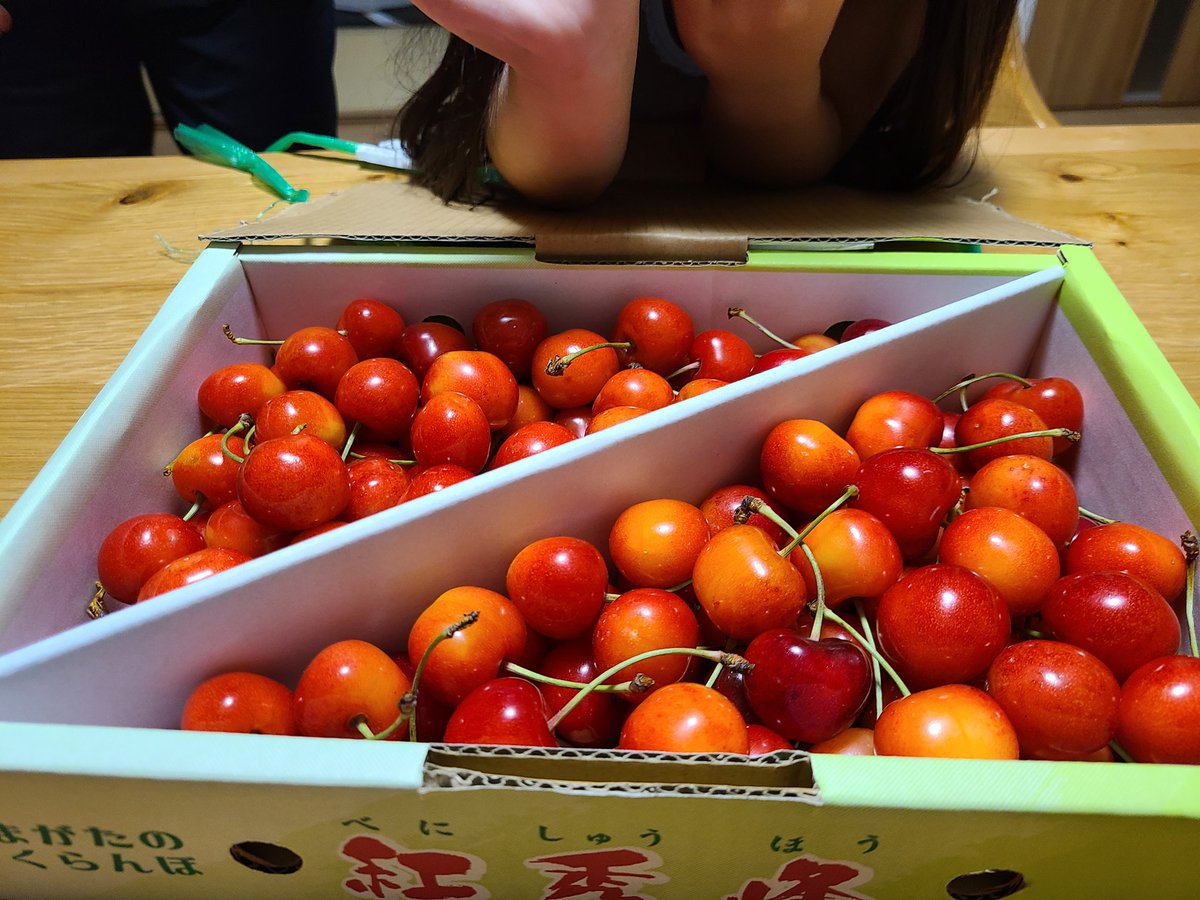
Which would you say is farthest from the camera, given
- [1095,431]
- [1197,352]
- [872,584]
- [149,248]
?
[149,248]

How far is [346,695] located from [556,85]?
49 centimetres

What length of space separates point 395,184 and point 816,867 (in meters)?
0.77

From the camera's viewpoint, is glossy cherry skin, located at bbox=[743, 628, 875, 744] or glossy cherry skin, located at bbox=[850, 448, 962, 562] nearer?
glossy cherry skin, located at bbox=[743, 628, 875, 744]

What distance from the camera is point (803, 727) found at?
0.43 meters

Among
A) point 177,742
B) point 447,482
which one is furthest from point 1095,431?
point 177,742

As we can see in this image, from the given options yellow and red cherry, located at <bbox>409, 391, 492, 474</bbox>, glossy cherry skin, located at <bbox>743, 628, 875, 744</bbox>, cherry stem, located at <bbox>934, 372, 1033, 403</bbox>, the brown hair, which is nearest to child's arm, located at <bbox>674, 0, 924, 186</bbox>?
the brown hair

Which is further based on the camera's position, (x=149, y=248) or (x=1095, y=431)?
(x=149, y=248)

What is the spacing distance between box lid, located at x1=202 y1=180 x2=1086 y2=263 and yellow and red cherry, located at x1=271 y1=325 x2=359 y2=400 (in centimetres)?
10

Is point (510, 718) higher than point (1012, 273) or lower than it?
lower

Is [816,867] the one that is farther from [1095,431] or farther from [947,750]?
[1095,431]

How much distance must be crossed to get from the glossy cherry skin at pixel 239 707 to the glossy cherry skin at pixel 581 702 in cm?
15

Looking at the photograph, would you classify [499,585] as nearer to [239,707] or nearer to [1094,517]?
[239,707]

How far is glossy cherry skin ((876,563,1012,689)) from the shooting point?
0.45 m

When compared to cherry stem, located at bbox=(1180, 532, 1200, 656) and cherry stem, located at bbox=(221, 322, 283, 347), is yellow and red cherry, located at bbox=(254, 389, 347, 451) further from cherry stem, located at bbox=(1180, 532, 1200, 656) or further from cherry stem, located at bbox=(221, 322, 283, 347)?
cherry stem, located at bbox=(1180, 532, 1200, 656)
